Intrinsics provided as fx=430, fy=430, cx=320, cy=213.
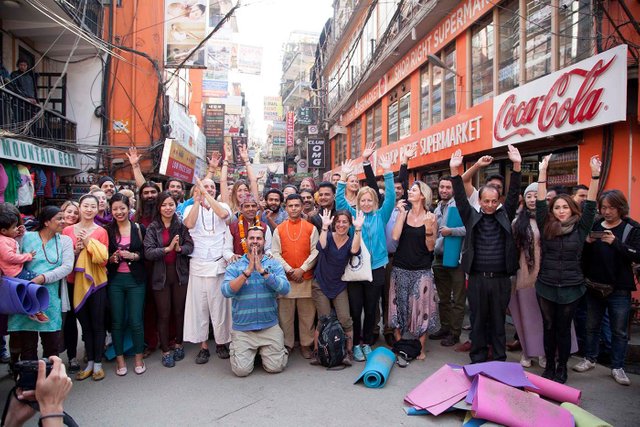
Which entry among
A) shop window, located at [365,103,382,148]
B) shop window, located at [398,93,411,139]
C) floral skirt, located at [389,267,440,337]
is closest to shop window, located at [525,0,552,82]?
floral skirt, located at [389,267,440,337]

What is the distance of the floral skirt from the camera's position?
4.84 m

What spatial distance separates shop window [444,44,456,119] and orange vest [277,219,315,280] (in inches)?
287

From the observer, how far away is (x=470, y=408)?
3.38 metres

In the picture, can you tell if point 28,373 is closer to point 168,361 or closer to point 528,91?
point 168,361

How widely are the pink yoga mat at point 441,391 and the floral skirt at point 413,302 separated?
3.23ft

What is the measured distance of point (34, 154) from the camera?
872cm

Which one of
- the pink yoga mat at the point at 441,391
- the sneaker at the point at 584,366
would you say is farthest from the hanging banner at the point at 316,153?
the pink yoga mat at the point at 441,391

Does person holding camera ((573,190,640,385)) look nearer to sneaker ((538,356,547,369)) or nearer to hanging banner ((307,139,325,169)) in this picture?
sneaker ((538,356,547,369))

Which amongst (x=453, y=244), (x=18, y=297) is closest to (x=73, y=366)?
(x=18, y=297)

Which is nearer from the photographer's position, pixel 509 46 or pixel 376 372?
pixel 376 372

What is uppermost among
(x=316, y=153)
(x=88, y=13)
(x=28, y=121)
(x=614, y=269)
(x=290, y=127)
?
(x=290, y=127)

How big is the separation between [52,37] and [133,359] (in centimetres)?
925

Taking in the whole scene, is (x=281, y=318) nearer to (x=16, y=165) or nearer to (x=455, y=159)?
(x=455, y=159)

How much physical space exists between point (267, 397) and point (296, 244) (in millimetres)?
1646
